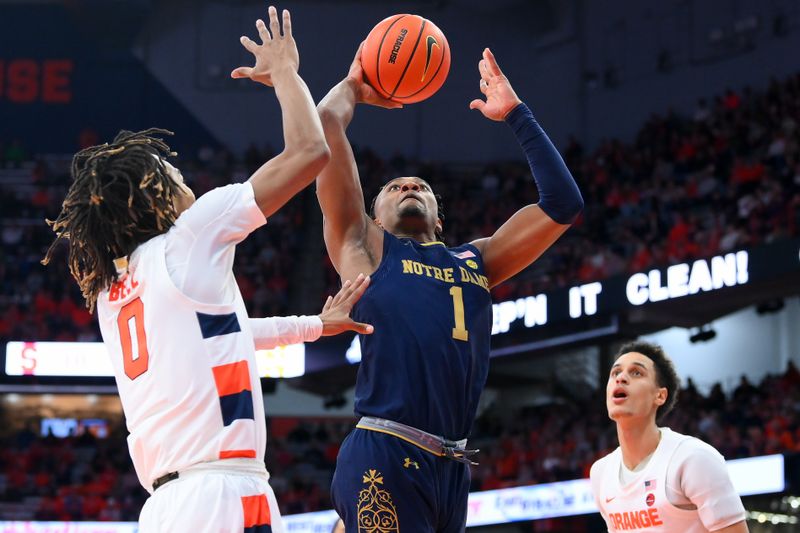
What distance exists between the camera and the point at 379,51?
4.52m

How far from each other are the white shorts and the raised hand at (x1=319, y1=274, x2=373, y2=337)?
28.1 inches

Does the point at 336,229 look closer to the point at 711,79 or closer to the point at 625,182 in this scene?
the point at 625,182

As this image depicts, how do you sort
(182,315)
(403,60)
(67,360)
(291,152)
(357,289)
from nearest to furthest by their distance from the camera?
(182,315) < (291,152) < (357,289) < (403,60) < (67,360)

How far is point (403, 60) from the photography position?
4562 millimetres

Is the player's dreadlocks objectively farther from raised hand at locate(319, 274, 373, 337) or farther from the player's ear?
the player's ear

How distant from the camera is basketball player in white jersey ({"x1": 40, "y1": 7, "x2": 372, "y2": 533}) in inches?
113

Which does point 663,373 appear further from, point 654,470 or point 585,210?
point 585,210

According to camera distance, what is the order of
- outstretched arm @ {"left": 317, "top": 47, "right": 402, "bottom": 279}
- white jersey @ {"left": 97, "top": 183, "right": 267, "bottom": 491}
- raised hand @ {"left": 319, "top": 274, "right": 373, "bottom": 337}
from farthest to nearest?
outstretched arm @ {"left": 317, "top": 47, "right": 402, "bottom": 279} → raised hand @ {"left": 319, "top": 274, "right": 373, "bottom": 337} → white jersey @ {"left": 97, "top": 183, "right": 267, "bottom": 491}

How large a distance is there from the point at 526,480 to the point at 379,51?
38.5ft

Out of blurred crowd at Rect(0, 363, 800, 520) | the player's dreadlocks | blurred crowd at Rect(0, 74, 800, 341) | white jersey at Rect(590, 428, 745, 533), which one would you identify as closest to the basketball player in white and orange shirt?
white jersey at Rect(590, 428, 745, 533)

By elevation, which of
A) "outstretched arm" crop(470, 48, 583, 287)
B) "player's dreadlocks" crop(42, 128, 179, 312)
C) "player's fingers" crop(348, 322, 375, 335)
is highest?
"outstretched arm" crop(470, 48, 583, 287)

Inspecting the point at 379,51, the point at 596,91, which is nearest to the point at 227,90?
the point at 596,91

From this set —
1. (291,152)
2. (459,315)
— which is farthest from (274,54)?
(459,315)

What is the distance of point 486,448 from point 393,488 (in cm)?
1450
